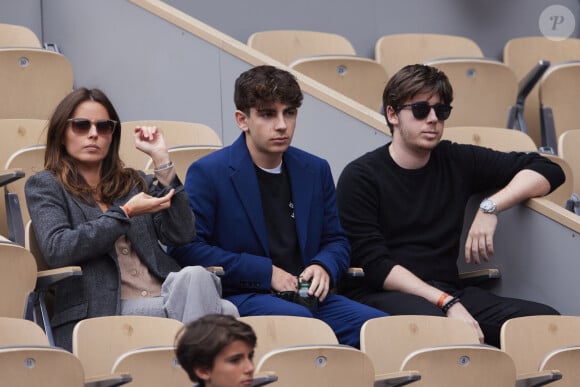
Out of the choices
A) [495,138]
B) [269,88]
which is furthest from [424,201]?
[495,138]

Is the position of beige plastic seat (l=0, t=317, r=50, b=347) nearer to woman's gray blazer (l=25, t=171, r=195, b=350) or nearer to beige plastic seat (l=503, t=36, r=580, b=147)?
woman's gray blazer (l=25, t=171, r=195, b=350)

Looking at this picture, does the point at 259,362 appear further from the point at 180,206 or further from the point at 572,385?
the point at 572,385

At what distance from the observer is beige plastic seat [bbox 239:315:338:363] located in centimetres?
374

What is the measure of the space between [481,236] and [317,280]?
723 mm

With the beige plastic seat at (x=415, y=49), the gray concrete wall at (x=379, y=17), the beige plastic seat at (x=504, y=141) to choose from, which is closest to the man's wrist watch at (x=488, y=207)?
the beige plastic seat at (x=504, y=141)

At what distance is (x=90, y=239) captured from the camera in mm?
3922

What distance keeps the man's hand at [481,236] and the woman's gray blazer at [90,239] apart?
1.10 meters

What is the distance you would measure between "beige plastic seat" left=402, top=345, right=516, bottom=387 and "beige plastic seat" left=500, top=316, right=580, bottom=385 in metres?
0.26

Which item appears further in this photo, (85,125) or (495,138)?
(495,138)

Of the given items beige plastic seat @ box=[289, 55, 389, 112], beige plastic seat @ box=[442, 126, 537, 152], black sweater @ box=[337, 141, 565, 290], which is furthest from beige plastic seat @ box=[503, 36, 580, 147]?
black sweater @ box=[337, 141, 565, 290]

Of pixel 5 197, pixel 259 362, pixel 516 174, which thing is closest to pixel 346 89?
pixel 516 174

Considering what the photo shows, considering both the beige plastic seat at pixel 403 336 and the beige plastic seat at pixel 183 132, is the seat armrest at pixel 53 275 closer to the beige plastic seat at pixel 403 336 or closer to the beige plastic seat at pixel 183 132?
the beige plastic seat at pixel 403 336

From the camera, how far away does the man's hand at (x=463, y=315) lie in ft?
14.3

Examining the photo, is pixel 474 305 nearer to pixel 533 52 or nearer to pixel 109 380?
pixel 109 380
